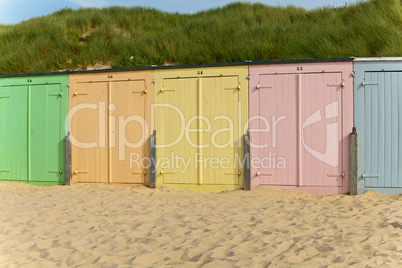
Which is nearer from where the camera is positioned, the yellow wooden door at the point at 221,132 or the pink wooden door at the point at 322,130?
the pink wooden door at the point at 322,130

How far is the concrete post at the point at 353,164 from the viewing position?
672 centimetres

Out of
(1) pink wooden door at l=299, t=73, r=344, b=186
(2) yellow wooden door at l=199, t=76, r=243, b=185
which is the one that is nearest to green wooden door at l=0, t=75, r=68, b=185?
(2) yellow wooden door at l=199, t=76, r=243, b=185

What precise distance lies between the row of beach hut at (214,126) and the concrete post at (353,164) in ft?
0.06

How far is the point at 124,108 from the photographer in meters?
7.84

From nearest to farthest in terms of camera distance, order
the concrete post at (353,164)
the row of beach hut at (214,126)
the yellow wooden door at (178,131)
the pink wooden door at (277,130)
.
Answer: the concrete post at (353,164) < the row of beach hut at (214,126) < the pink wooden door at (277,130) < the yellow wooden door at (178,131)

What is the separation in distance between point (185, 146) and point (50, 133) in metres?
3.51

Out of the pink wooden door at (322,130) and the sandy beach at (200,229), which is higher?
the pink wooden door at (322,130)

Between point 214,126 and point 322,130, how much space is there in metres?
2.29

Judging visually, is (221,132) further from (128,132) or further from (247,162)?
(128,132)

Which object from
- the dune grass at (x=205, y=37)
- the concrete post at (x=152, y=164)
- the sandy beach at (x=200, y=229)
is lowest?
the sandy beach at (x=200, y=229)

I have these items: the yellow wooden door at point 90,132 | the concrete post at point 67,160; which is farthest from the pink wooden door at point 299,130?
the concrete post at point 67,160

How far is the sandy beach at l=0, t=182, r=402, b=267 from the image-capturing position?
11.2 ft

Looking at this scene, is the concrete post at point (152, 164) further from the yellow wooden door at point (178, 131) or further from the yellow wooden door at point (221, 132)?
the yellow wooden door at point (221, 132)

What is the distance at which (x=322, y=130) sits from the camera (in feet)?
22.8
